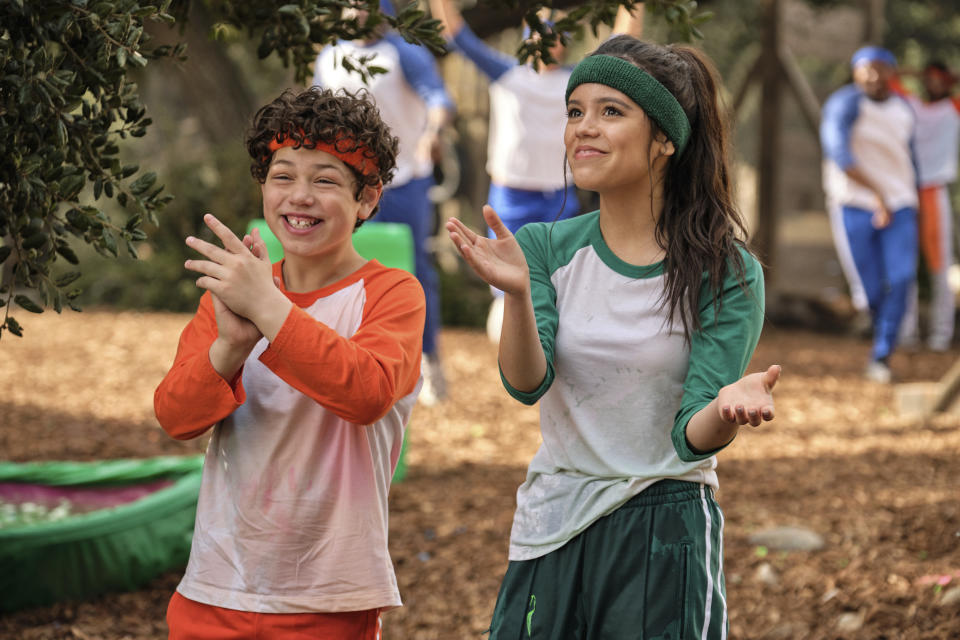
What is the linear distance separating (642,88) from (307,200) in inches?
28.1

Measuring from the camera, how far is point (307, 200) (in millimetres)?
2271

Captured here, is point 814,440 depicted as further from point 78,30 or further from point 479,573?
point 78,30

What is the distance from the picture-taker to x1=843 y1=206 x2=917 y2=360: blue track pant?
8.10 metres

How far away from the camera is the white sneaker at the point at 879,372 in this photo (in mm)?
8125

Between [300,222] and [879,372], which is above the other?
[300,222]

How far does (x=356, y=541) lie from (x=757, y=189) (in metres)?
9.68

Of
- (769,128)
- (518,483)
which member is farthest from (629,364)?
(769,128)

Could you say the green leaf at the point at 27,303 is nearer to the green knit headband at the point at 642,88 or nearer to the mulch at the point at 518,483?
the green knit headband at the point at 642,88

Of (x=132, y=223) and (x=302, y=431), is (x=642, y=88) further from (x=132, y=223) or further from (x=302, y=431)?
(x=132, y=223)

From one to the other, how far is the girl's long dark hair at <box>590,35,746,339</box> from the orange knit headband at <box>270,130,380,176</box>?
537mm

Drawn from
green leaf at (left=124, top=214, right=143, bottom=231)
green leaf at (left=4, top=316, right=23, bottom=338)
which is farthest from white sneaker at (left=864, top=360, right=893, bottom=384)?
green leaf at (left=4, top=316, right=23, bottom=338)

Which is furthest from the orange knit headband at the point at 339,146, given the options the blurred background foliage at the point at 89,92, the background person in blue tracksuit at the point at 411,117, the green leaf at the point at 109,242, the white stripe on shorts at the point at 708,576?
the background person in blue tracksuit at the point at 411,117

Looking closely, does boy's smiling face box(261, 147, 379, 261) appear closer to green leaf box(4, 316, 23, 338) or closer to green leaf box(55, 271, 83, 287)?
green leaf box(55, 271, 83, 287)

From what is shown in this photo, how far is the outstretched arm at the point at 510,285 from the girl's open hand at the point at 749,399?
38 centimetres
